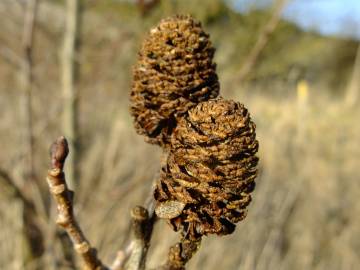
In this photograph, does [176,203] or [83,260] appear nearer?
[176,203]

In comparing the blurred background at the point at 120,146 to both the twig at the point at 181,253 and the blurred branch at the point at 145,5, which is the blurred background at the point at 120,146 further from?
the twig at the point at 181,253

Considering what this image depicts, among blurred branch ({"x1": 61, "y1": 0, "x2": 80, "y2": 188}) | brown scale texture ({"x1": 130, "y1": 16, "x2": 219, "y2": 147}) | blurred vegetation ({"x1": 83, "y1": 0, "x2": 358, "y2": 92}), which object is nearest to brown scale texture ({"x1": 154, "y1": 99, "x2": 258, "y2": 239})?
Answer: brown scale texture ({"x1": 130, "y1": 16, "x2": 219, "y2": 147})

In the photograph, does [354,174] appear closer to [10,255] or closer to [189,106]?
[10,255]

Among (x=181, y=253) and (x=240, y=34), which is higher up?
(x=240, y=34)

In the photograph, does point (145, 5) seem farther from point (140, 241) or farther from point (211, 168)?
point (211, 168)

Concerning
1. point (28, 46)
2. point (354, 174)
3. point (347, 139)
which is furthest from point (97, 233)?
point (347, 139)

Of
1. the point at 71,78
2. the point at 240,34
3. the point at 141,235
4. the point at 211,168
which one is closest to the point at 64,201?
the point at 141,235

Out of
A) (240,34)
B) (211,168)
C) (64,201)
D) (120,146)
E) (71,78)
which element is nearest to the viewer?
(211,168)
